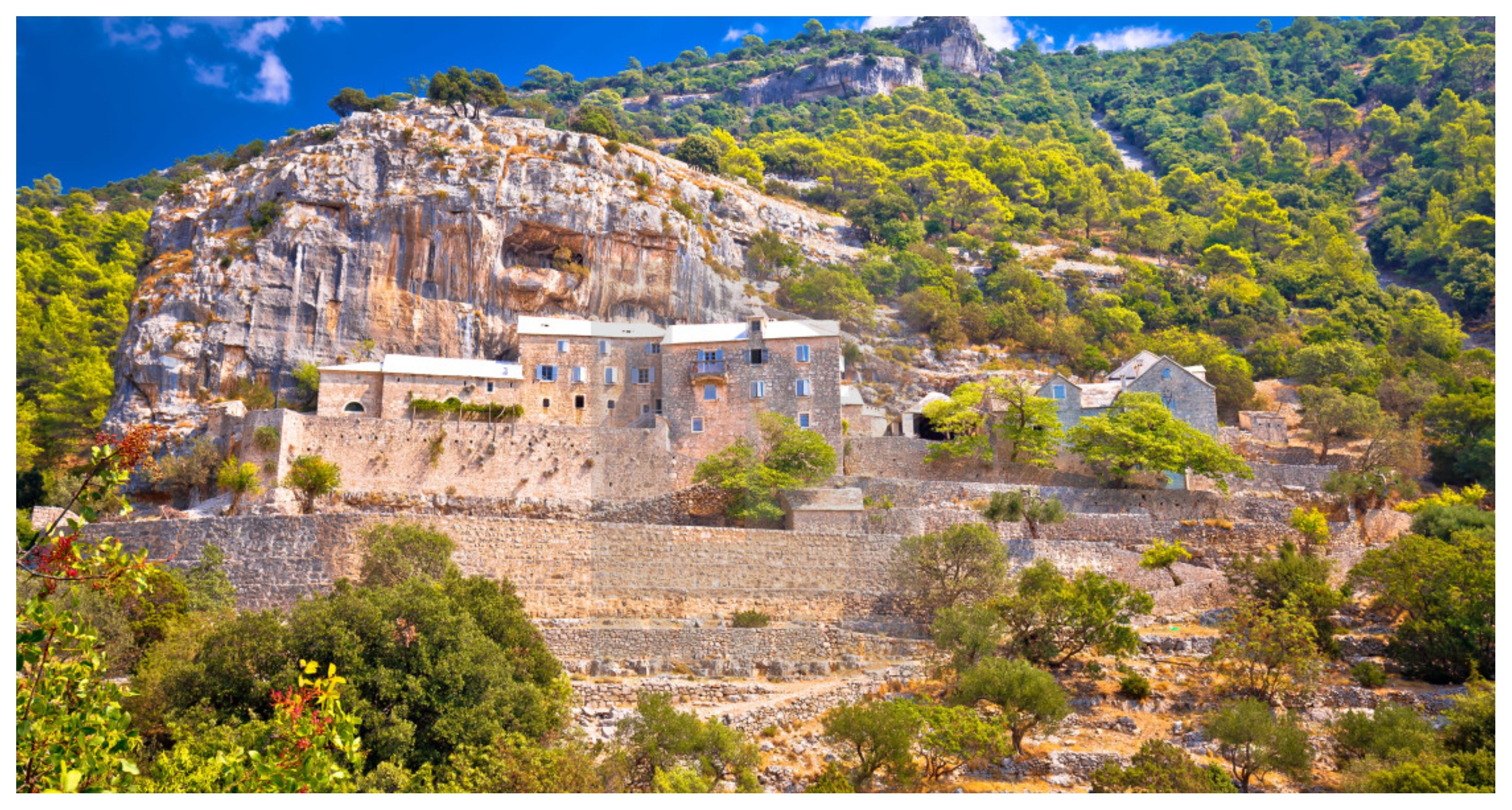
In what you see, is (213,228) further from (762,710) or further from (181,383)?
(762,710)

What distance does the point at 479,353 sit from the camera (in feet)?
150

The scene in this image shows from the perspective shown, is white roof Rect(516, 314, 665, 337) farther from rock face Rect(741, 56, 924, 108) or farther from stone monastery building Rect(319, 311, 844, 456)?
rock face Rect(741, 56, 924, 108)

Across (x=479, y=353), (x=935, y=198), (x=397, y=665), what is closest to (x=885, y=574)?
(x=397, y=665)

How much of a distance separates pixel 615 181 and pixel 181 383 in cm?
2155

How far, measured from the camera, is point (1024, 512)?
114ft

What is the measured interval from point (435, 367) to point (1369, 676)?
3314cm

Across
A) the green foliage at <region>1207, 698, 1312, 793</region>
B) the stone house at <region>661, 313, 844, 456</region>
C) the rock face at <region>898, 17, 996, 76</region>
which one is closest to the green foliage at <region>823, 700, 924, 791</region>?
the green foliage at <region>1207, 698, 1312, 793</region>

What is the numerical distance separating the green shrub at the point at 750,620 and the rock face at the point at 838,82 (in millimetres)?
108625

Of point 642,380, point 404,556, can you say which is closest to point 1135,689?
point 404,556

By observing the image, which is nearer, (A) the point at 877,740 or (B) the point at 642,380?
(A) the point at 877,740

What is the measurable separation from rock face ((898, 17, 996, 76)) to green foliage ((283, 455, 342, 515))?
125845 mm

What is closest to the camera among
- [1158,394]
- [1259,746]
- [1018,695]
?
[1259,746]

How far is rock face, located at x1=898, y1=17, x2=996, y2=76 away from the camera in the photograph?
145 m

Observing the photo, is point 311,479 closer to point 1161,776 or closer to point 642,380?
point 642,380
